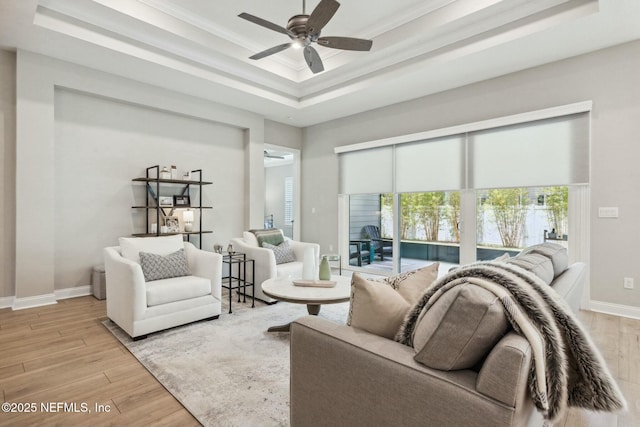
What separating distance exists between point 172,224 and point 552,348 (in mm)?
4820

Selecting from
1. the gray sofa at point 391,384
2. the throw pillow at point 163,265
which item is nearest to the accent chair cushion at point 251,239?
the throw pillow at point 163,265

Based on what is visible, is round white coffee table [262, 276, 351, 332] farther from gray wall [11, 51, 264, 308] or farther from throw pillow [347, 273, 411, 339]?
gray wall [11, 51, 264, 308]

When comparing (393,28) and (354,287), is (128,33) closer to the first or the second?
(393,28)

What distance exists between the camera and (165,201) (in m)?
4.84

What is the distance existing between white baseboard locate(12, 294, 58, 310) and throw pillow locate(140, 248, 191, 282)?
5.47ft

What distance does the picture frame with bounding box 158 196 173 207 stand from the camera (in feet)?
15.7

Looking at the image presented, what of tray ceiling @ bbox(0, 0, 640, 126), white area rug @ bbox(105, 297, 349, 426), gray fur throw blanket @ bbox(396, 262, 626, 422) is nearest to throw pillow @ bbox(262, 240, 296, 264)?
white area rug @ bbox(105, 297, 349, 426)

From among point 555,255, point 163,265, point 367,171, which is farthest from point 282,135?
point 555,255

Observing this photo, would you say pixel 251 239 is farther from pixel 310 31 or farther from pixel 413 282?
pixel 413 282

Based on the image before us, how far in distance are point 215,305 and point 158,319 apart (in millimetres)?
555

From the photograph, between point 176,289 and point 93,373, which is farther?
point 176,289

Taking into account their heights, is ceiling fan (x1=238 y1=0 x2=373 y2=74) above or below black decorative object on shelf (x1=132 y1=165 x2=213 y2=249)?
above

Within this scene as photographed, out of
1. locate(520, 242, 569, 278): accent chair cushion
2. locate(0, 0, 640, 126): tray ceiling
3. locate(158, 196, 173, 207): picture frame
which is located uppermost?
locate(0, 0, 640, 126): tray ceiling

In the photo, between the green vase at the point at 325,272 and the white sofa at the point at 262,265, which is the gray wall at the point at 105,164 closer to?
the white sofa at the point at 262,265
